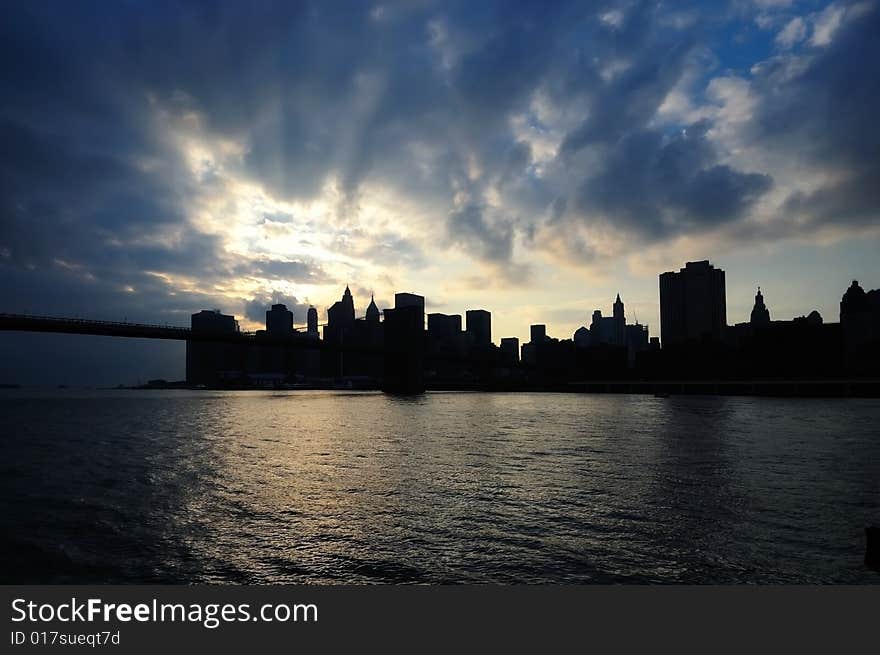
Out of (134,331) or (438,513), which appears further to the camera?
(134,331)

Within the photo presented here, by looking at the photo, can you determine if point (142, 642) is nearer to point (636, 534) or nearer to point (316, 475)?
point (636, 534)

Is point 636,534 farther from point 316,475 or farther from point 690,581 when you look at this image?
point 316,475

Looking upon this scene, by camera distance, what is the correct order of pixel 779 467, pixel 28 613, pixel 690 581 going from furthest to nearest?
1. pixel 779 467
2. pixel 690 581
3. pixel 28 613

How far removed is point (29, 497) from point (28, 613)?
53.2ft

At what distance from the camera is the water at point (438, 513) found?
13.5 meters

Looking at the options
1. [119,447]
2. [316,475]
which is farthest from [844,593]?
[119,447]

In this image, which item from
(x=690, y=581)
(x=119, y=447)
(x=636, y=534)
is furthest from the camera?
(x=119, y=447)

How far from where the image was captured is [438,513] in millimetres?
19094

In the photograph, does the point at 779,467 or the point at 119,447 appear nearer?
the point at 779,467

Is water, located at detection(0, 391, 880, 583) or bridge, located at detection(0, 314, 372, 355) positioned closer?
water, located at detection(0, 391, 880, 583)

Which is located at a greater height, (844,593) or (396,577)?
(844,593)

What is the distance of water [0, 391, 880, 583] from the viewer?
13539 mm

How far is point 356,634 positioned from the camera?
28.7ft

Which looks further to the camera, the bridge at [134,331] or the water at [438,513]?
the bridge at [134,331]
